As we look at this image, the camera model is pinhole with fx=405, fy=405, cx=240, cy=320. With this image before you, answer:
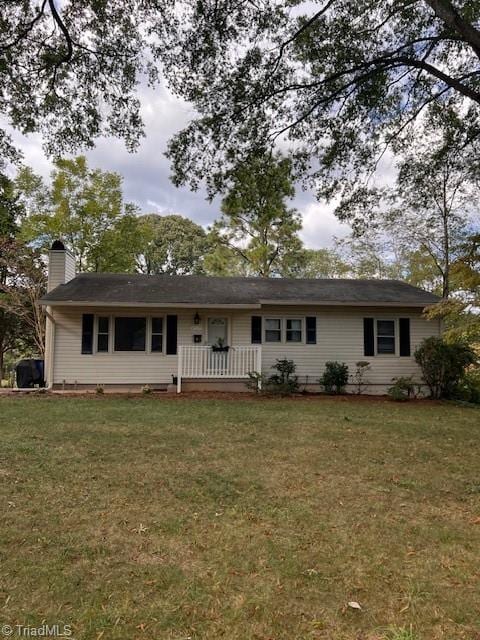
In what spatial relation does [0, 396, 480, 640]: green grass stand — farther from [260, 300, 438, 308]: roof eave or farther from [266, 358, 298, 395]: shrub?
[260, 300, 438, 308]: roof eave

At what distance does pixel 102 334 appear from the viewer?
39.9 ft

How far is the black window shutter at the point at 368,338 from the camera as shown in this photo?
1277cm

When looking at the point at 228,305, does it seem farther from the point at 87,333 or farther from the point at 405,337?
the point at 405,337

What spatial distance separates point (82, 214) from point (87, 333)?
10805mm

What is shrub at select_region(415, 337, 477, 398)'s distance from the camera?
1134 centimetres

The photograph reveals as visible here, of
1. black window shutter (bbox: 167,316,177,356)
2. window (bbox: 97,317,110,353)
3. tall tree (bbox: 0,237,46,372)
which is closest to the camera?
window (bbox: 97,317,110,353)

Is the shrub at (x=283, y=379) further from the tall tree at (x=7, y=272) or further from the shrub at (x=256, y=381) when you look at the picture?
the tall tree at (x=7, y=272)

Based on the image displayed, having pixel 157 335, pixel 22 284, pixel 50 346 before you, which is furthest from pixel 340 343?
pixel 22 284

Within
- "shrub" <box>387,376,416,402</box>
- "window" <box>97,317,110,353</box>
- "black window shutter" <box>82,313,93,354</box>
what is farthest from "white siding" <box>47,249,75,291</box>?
"shrub" <box>387,376,416,402</box>

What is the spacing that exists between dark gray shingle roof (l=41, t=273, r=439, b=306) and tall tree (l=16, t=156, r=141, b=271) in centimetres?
717

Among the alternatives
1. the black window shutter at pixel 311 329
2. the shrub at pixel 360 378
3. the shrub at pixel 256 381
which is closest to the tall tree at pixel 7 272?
the shrub at pixel 256 381

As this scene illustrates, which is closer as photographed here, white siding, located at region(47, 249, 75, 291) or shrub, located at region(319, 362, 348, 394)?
shrub, located at region(319, 362, 348, 394)

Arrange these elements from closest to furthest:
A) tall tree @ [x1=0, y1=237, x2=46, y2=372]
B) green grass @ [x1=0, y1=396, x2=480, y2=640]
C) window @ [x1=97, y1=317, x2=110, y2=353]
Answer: green grass @ [x1=0, y1=396, x2=480, y2=640] → window @ [x1=97, y1=317, x2=110, y2=353] → tall tree @ [x1=0, y1=237, x2=46, y2=372]

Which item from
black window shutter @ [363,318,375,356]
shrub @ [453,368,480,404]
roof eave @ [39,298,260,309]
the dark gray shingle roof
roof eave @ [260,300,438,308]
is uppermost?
the dark gray shingle roof
